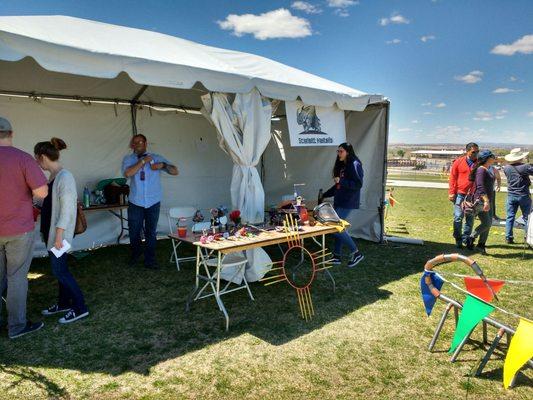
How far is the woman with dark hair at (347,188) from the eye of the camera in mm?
4695

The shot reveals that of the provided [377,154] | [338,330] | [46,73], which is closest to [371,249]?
[377,154]

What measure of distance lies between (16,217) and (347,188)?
3508 millimetres

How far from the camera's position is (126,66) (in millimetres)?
3225

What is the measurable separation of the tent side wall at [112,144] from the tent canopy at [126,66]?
243 mm

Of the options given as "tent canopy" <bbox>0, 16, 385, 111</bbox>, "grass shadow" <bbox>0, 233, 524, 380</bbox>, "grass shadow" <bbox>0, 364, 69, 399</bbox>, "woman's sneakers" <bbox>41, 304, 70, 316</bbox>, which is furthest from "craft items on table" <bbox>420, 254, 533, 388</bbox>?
"woman's sneakers" <bbox>41, 304, 70, 316</bbox>

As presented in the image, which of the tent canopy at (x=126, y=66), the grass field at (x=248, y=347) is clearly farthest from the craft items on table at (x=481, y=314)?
the tent canopy at (x=126, y=66)

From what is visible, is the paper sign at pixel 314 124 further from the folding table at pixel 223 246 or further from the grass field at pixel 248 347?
the grass field at pixel 248 347

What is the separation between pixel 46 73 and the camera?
15.9 feet

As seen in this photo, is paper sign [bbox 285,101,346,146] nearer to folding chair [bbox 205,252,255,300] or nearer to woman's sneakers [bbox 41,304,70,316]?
folding chair [bbox 205,252,255,300]

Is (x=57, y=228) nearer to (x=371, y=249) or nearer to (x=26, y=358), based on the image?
(x=26, y=358)

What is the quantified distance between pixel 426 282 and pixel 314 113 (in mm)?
3085

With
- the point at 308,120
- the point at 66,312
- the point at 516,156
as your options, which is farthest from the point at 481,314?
the point at 516,156

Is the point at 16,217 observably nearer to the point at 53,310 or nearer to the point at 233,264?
the point at 53,310

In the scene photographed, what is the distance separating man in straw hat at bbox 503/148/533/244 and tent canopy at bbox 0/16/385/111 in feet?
7.86
